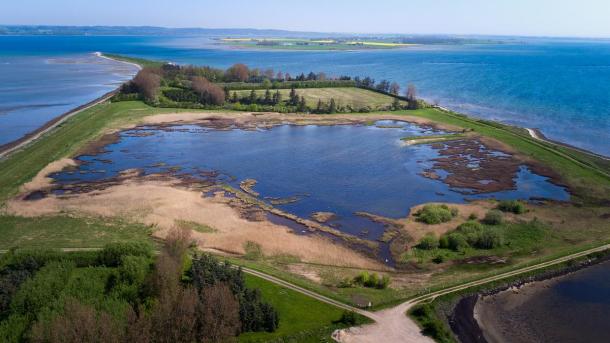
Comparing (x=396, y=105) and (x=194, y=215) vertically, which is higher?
(x=396, y=105)

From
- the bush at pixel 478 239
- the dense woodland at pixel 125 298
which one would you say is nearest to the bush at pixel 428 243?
the bush at pixel 478 239

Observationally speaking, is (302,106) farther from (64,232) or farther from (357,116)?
(64,232)

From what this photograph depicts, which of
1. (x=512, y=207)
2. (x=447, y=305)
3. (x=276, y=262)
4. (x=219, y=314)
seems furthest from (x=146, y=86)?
(x=447, y=305)

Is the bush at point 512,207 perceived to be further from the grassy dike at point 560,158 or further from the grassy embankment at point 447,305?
the grassy dike at point 560,158

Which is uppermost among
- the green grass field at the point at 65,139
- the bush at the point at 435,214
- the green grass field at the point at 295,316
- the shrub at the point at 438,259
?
the green grass field at the point at 65,139

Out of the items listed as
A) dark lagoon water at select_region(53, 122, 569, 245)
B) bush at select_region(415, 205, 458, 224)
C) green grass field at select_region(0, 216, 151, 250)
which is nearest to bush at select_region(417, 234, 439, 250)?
bush at select_region(415, 205, 458, 224)

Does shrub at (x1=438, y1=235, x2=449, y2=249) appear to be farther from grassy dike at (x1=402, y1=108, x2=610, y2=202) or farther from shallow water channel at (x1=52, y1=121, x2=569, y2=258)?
grassy dike at (x1=402, y1=108, x2=610, y2=202)
